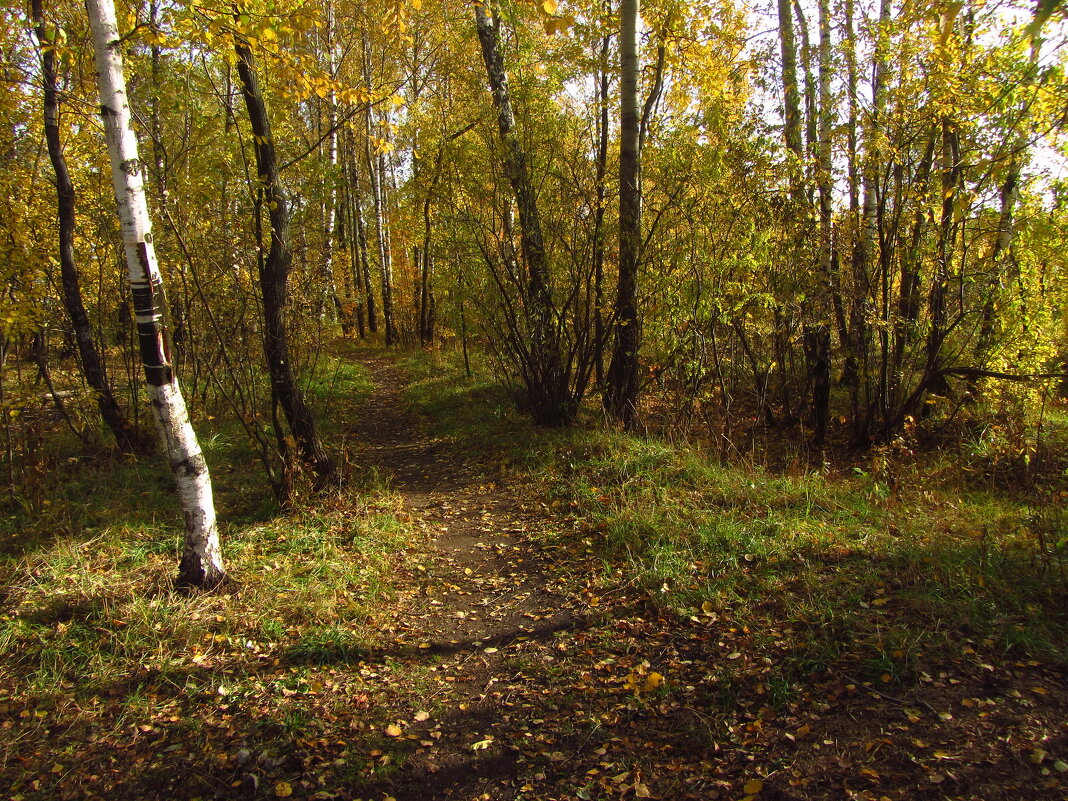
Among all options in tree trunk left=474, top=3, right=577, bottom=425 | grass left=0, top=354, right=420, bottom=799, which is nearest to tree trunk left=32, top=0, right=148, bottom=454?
grass left=0, top=354, right=420, bottom=799

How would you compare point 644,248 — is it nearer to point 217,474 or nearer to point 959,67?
point 959,67

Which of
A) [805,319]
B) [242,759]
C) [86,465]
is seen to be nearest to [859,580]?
[242,759]

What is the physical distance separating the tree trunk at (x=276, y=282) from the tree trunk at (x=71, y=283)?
227 centimetres

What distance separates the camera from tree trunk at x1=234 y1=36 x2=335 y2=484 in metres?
5.40

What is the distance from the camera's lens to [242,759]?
3.06 meters

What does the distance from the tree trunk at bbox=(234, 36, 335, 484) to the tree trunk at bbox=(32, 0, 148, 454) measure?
7.46 feet

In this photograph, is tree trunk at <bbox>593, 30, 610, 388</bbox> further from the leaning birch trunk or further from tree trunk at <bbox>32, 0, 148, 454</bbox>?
tree trunk at <bbox>32, 0, 148, 454</bbox>

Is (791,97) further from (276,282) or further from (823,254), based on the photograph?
(276,282)

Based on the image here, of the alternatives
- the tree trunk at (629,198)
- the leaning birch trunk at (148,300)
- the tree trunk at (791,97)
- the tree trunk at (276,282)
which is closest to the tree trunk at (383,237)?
the tree trunk at (629,198)

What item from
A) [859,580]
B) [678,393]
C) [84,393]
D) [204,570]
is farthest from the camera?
[678,393]

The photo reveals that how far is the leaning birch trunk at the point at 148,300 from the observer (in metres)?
3.67

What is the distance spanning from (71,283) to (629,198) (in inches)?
268

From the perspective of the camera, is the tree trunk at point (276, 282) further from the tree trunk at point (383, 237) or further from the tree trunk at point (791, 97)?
the tree trunk at point (383, 237)

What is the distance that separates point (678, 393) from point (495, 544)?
384 centimetres
